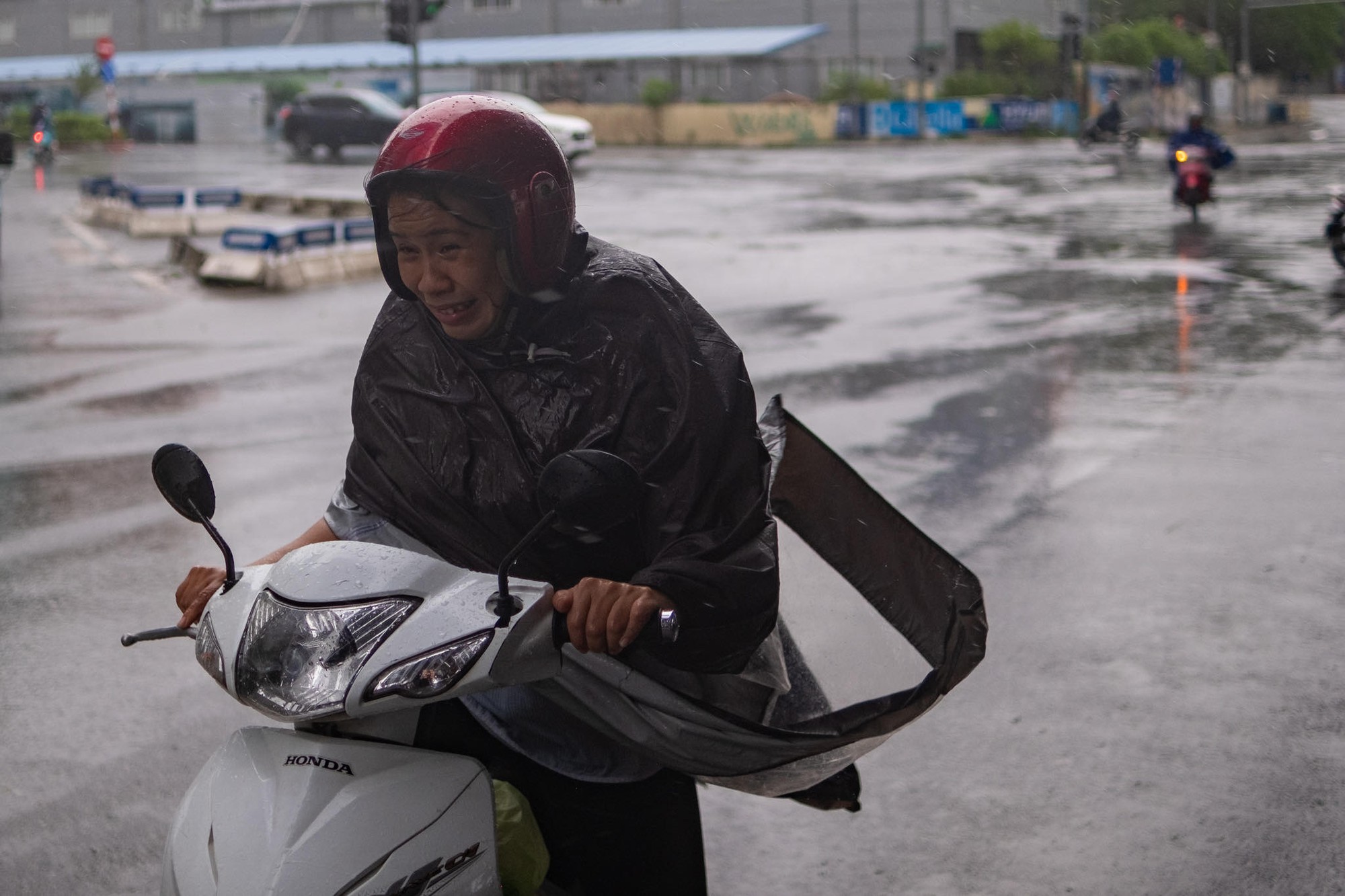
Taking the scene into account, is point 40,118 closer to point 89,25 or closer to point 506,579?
point 89,25

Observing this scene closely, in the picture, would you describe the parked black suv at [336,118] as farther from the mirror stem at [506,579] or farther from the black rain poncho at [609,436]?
the mirror stem at [506,579]

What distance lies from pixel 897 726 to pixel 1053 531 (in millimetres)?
4198

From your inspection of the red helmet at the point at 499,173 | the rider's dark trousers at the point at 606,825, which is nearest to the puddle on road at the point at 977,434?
the rider's dark trousers at the point at 606,825

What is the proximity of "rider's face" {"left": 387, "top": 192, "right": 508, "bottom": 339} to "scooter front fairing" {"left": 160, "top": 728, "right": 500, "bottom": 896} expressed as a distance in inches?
25.2

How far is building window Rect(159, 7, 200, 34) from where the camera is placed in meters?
72.1

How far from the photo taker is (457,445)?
7.61 feet

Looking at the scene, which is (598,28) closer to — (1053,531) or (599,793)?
(1053,531)

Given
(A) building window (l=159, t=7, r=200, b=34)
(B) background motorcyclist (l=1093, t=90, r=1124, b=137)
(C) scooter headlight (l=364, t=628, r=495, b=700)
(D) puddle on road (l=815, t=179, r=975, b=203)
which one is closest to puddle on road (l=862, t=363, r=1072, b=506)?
(C) scooter headlight (l=364, t=628, r=495, b=700)

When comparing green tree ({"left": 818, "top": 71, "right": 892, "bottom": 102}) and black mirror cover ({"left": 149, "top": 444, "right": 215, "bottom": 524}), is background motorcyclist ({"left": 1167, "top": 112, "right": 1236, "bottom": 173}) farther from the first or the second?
green tree ({"left": 818, "top": 71, "right": 892, "bottom": 102})

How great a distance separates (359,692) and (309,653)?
9 cm

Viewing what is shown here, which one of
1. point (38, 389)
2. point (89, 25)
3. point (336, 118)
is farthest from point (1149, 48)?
point (38, 389)

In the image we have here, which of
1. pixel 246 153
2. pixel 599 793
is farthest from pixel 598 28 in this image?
pixel 599 793

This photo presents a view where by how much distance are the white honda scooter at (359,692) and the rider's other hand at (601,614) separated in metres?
0.03

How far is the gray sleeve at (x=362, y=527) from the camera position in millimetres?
2377
